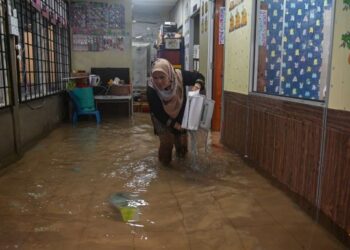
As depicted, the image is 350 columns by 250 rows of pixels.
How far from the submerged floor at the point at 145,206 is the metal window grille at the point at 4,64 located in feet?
2.18

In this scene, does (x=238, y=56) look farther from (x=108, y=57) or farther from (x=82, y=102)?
(x=108, y=57)

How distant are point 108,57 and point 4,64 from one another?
147 inches

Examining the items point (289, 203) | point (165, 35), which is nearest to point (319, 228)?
point (289, 203)

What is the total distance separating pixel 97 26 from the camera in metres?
6.93

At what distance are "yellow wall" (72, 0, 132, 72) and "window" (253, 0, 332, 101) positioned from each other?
13.9 ft

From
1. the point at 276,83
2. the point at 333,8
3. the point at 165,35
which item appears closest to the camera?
the point at 333,8

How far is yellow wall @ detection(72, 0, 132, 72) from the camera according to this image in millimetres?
7016

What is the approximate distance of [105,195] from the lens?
2.62m

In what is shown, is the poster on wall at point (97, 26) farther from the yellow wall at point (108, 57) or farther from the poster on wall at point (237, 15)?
the poster on wall at point (237, 15)

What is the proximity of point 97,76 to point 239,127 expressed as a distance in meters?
3.77

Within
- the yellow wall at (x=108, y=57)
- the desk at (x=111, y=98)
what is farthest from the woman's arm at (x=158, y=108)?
the yellow wall at (x=108, y=57)

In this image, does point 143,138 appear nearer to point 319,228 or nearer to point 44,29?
point 44,29

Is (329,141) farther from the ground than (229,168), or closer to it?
farther from the ground

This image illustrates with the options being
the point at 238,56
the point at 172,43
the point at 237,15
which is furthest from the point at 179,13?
the point at 238,56
